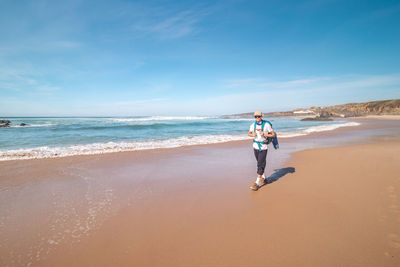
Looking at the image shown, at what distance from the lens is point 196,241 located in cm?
287

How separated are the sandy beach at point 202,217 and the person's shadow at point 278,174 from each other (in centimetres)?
3

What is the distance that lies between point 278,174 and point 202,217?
3.45 m

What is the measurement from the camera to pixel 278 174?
596 cm

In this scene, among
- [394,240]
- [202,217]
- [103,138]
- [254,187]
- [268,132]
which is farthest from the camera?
[103,138]

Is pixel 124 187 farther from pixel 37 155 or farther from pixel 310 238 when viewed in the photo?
pixel 37 155

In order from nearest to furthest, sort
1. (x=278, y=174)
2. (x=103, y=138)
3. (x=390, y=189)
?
(x=390, y=189)
(x=278, y=174)
(x=103, y=138)

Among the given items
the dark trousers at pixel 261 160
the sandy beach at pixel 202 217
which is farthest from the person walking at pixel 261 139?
the sandy beach at pixel 202 217

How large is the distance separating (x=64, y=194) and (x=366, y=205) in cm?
669

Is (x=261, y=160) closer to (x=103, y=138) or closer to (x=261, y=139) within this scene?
(x=261, y=139)

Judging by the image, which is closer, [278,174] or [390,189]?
[390,189]

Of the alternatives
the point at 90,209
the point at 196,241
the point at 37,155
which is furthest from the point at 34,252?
the point at 37,155

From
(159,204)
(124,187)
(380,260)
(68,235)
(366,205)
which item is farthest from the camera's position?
(124,187)

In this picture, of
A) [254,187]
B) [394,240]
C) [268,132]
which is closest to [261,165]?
[254,187]

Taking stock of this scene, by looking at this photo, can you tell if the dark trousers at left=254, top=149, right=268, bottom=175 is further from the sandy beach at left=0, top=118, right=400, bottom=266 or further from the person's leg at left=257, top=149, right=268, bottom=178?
the sandy beach at left=0, top=118, right=400, bottom=266
